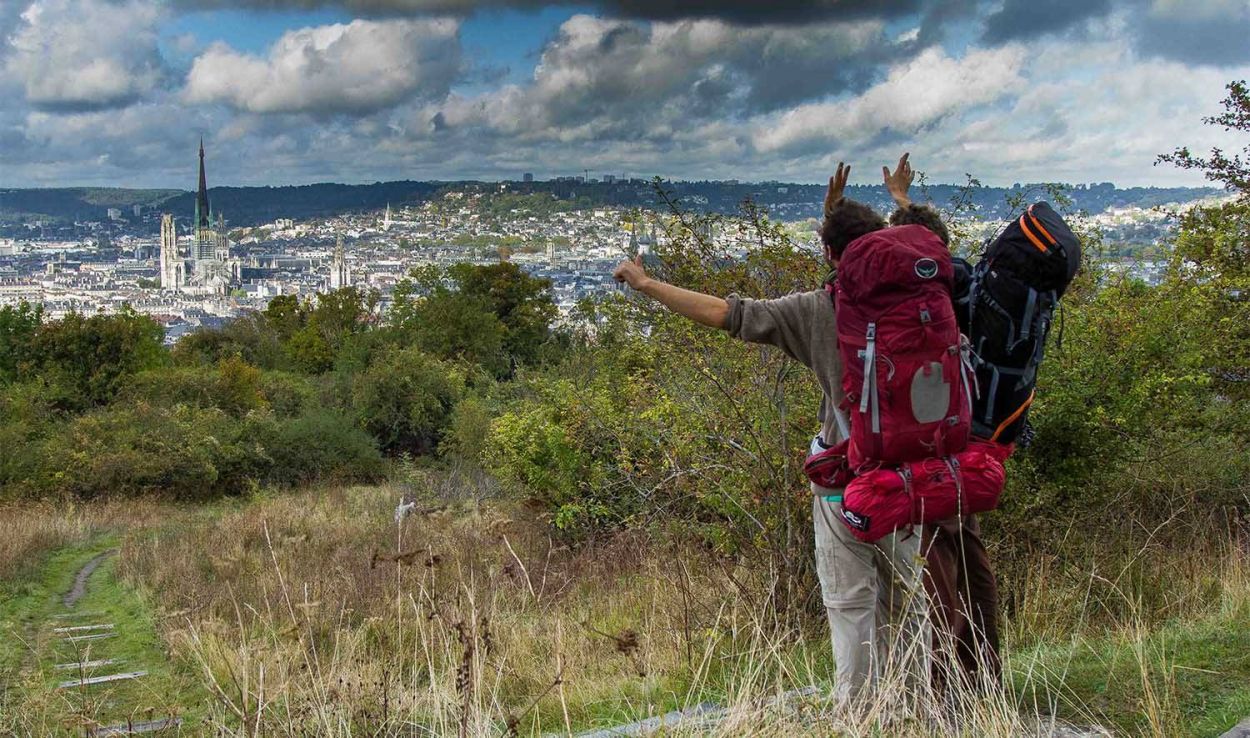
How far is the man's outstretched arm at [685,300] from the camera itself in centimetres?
256

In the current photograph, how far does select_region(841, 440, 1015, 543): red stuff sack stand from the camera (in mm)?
2451

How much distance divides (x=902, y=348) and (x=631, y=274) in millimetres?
758

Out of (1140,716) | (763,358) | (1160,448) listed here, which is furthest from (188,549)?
(1140,716)

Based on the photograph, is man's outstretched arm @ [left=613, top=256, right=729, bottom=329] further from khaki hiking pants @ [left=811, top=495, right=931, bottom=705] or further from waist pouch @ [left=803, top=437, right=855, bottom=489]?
khaki hiking pants @ [left=811, top=495, right=931, bottom=705]

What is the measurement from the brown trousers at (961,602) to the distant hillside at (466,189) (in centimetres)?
148

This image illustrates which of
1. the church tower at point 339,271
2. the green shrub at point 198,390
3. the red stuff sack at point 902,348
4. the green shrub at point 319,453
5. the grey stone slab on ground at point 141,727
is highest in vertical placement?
the red stuff sack at point 902,348

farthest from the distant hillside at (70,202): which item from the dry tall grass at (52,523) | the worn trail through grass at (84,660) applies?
the worn trail through grass at (84,660)

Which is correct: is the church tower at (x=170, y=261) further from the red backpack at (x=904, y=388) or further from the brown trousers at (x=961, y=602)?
the red backpack at (x=904, y=388)

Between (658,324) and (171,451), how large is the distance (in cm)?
1766

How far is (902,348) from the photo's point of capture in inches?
93.7

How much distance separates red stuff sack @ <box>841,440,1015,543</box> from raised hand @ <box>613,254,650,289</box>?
76cm

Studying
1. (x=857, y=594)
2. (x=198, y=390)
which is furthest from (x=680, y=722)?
(x=198, y=390)

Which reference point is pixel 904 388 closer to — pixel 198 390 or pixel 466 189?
pixel 198 390

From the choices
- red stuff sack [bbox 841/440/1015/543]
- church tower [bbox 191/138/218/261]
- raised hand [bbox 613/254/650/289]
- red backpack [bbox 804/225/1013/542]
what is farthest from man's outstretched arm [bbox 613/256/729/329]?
church tower [bbox 191/138/218/261]
